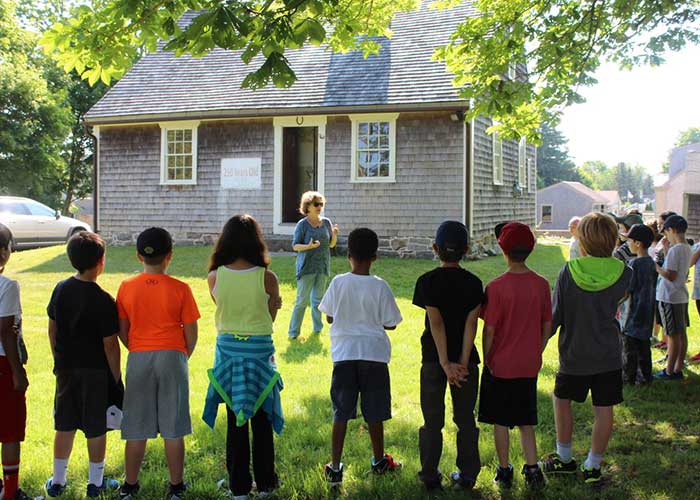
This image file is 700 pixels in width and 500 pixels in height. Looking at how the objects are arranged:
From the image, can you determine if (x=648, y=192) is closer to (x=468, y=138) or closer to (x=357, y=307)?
(x=468, y=138)

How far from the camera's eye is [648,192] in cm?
15588

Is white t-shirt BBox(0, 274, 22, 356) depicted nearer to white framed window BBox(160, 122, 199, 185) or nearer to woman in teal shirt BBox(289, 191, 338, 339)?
woman in teal shirt BBox(289, 191, 338, 339)

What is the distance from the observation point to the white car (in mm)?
19531

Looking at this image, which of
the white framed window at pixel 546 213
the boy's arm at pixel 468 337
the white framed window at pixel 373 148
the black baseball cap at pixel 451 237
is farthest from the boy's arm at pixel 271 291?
the white framed window at pixel 546 213

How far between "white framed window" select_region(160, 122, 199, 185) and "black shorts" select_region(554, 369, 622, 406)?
577 inches

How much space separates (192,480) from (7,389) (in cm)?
121

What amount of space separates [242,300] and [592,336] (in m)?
2.09

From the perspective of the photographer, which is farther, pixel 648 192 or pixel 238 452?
pixel 648 192

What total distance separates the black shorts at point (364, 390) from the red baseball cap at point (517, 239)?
39.6 inches

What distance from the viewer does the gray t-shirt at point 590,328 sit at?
12.9 ft

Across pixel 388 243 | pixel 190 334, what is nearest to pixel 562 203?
pixel 388 243

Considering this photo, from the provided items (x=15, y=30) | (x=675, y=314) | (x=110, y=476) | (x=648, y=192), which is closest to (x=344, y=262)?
(x=675, y=314)

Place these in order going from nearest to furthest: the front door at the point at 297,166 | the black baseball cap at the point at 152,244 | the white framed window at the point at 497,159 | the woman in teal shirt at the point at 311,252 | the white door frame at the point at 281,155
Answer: the black baseball cap at the point at 152,244 < the woman in teal shirt at the point at 311,252 < the white door frame at the point at 281,155 < the white framed window at the point at 497,159 < the front door at the point at 297,166

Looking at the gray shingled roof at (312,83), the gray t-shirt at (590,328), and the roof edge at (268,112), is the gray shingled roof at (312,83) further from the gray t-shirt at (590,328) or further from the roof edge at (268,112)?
the gray t-shirt at (590,328)
